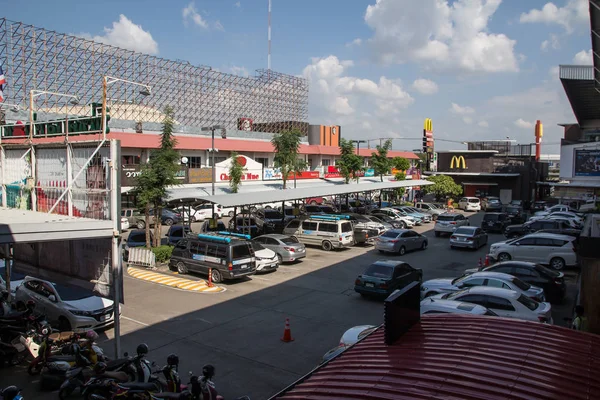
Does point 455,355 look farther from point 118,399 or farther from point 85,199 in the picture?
point 85,199

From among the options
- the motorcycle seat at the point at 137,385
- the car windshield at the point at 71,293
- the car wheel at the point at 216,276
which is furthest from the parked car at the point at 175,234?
the motorcycle seat at the point at 137,385

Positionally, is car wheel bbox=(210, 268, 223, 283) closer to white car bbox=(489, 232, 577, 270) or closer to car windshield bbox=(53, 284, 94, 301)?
car windshield bbox=(53, 284, 94, 301)

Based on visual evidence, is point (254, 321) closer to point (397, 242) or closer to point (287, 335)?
point (287, 335)

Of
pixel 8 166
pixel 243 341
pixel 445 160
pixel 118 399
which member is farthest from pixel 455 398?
pixel 445 160

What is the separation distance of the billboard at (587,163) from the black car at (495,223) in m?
6.91

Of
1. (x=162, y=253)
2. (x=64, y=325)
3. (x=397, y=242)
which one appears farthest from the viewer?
(x=397, y=242)

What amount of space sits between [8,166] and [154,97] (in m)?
44.0

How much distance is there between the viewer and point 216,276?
60.5 ft

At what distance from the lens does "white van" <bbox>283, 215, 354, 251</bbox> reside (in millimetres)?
25344

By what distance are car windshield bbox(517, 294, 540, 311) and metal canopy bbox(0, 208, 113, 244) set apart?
34.4 feet

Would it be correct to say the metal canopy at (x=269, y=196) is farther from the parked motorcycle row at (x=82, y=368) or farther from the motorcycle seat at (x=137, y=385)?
the motorcycle seat at (x=137, y=385)

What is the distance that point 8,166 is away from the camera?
12219 mm

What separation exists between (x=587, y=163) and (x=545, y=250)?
1028 centimetres

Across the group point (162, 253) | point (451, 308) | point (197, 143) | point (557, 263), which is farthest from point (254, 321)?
point (197, 143)
